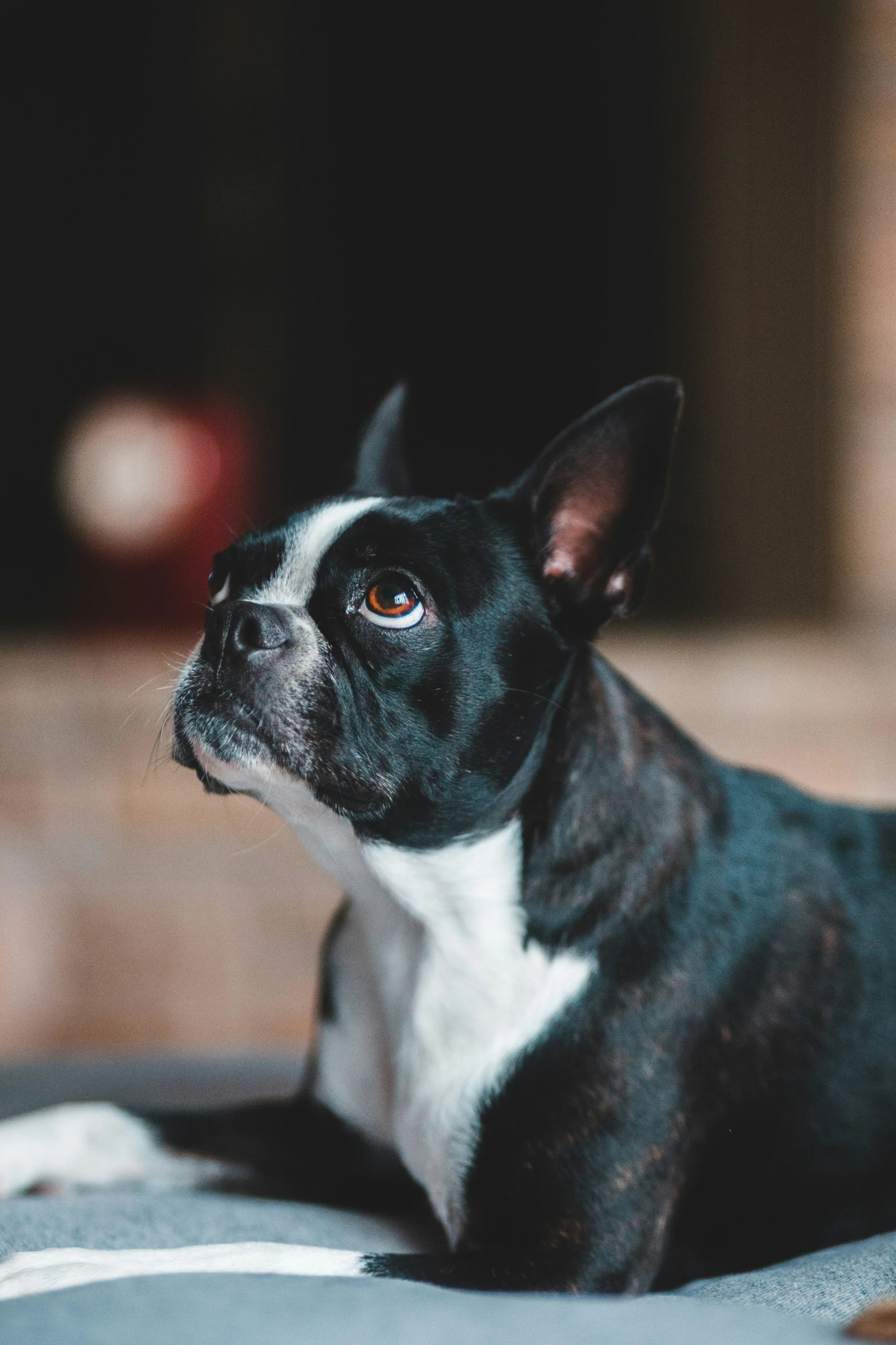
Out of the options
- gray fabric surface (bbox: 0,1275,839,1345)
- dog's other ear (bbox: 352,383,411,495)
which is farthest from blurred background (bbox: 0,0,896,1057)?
gray fabric surface (bbox: 0,1275,839,1345)

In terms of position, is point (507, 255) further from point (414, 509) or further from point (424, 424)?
point (414, 509)

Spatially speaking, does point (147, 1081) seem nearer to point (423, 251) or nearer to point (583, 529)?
point (583, 529)

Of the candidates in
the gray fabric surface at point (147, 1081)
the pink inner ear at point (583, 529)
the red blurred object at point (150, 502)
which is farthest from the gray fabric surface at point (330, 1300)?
the red blurred object at point (150, 502)

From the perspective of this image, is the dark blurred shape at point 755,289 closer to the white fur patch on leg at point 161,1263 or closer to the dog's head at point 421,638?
the dog's head at point 421,638

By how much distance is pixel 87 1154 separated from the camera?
5.05ft

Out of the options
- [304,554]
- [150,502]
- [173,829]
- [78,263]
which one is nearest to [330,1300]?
[304,554]

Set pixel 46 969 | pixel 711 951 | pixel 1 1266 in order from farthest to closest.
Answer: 1. pixel 46 969
2. pixel 711 951
3. pixel 1 1266

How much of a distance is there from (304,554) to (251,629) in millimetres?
106

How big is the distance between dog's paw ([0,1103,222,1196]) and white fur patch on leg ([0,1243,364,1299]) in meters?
0.32

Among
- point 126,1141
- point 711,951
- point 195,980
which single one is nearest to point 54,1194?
point 126,1141

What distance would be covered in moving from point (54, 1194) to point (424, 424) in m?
2.47

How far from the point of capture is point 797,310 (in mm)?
3453

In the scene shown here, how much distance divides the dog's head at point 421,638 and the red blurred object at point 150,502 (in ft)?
6.91

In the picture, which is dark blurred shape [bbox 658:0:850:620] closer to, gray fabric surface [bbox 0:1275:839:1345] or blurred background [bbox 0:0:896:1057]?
blurred background [bbox 0:0:896:1057]
